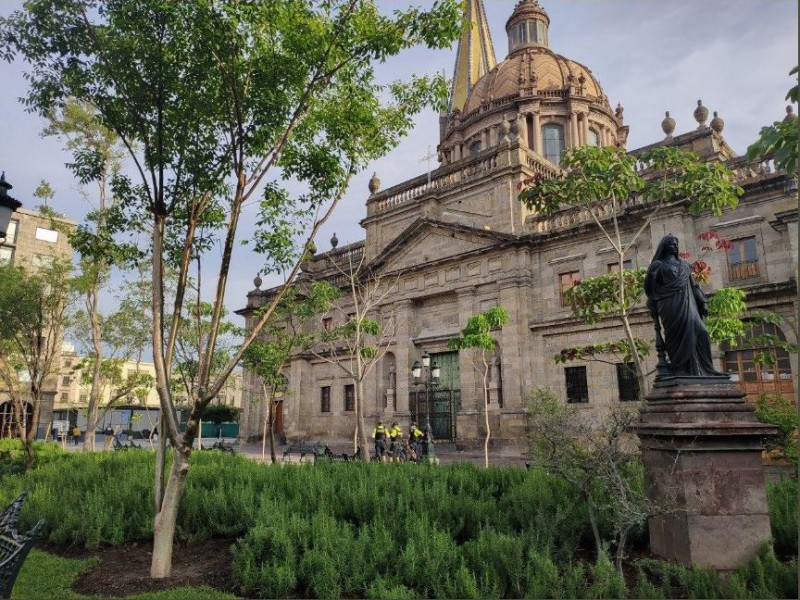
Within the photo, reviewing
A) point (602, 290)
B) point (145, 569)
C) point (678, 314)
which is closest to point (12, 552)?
point (145, 569)

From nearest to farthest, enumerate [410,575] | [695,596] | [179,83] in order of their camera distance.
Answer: [695,596]
[410,575]
[179,83]

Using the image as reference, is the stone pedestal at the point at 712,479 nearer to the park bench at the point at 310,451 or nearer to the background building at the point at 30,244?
the park bench at the point at 310,451

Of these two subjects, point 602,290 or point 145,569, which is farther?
point 602,290

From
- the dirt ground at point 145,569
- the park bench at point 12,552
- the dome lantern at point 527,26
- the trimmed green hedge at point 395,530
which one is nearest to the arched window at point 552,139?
the dome lantern at point 527,26

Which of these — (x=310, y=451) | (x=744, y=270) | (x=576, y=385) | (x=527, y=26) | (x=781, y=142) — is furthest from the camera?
(x=527, y=26)

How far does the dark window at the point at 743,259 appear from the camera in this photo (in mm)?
17328

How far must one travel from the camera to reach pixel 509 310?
22141 mm

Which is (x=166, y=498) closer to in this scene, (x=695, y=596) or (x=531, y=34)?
(x=695, y=596)

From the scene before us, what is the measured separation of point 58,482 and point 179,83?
26.9ft

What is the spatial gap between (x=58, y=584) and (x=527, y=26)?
40.8 m

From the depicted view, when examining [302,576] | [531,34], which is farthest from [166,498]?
[531,34]

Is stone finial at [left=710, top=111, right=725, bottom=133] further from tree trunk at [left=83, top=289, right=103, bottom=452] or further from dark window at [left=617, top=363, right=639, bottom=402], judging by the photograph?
tree trunk at [left=83, top=289, right=103, bottom=452]

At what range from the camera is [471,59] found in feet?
154

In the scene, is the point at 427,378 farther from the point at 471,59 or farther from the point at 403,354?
the point at 471,59
